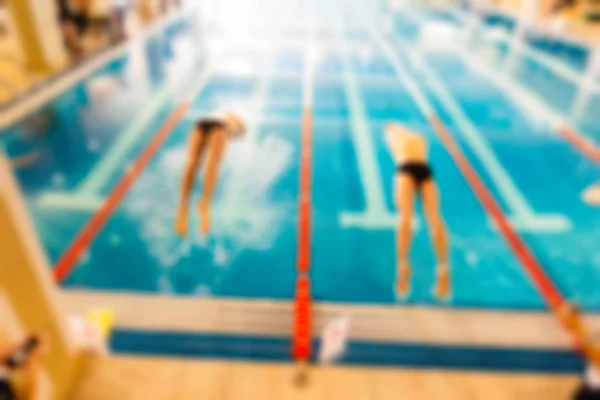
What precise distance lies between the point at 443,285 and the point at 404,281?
1.01ft

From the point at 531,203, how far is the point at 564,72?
5453mm

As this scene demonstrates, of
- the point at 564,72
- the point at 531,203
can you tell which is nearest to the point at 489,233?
the point at 531,203

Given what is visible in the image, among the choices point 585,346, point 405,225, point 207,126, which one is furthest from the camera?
point 207,126

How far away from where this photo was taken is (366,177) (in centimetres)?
522

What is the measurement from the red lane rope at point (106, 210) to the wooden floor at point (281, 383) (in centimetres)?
118

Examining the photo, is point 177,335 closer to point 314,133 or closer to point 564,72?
point 314,133

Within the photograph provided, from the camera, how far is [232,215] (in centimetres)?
446

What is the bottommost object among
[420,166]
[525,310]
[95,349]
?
[525,310]

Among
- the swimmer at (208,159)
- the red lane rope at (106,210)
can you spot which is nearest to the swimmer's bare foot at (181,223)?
the swimmer at (208,159)

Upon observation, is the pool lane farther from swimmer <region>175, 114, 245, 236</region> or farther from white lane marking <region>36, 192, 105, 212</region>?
white lane marking <region>36, 192, 105, 212</region>

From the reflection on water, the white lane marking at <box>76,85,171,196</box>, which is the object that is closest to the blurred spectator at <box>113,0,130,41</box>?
the white lane marking at <box>76,85,171,196</box>

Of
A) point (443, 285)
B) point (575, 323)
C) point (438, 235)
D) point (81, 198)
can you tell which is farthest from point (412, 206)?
point (81, 198)

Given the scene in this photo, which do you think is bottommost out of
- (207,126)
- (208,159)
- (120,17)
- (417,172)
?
(208,159)

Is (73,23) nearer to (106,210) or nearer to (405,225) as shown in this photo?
(106,210)
